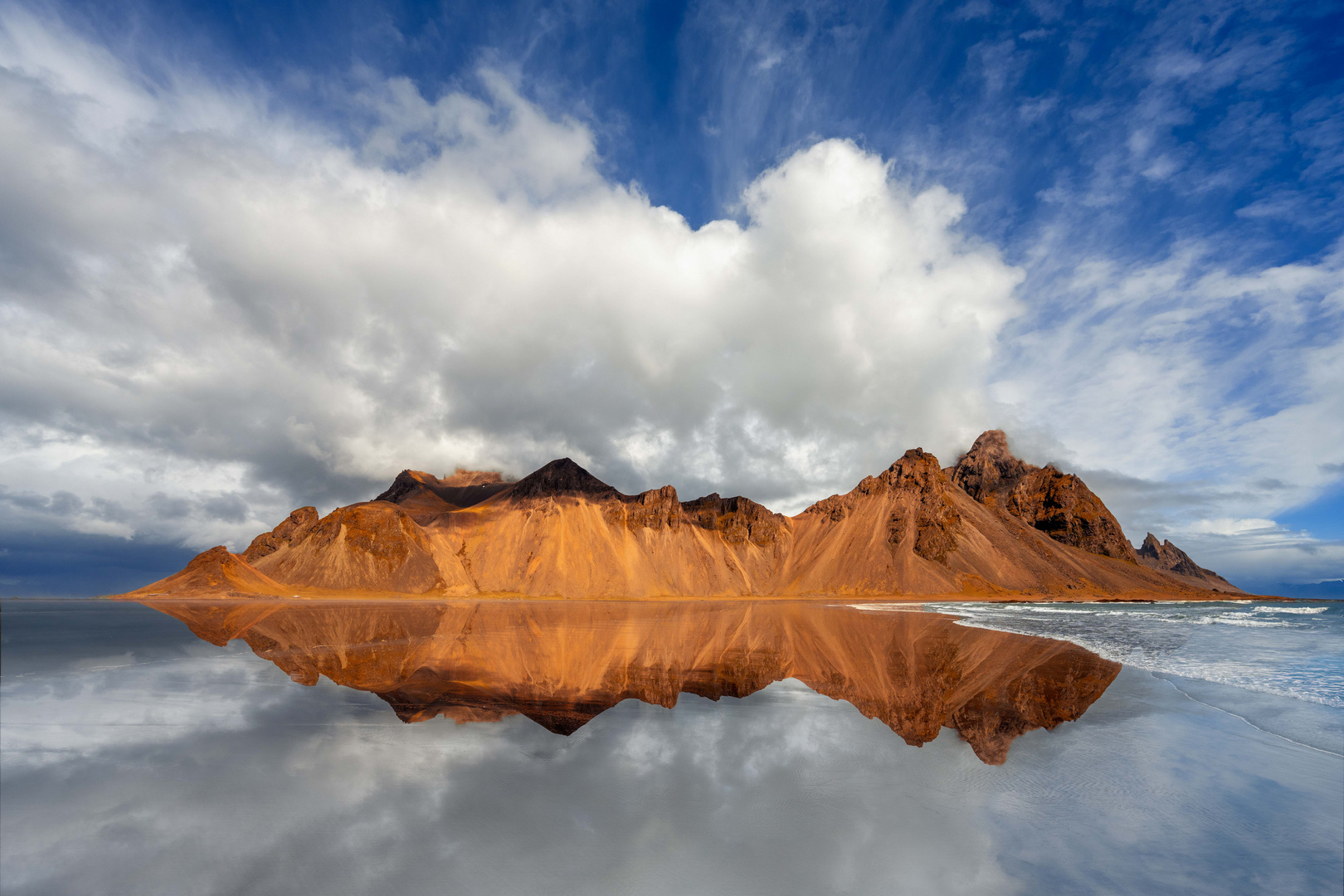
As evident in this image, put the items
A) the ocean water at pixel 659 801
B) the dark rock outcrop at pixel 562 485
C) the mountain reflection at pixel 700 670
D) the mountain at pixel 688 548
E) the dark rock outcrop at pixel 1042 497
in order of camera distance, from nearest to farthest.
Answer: the ocean water at pixel 659 801, the mountain reflection at pixel 700 670, the mountain at pixel 688 548, the dark rock outcrop at pixel 562 485, the dark rock outcrop at pixel 1042 497

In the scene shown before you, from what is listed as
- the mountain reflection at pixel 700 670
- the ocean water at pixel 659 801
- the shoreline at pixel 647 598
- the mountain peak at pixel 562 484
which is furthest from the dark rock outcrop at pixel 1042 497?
the ocean water at pixel 659 801

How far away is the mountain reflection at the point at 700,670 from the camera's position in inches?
469

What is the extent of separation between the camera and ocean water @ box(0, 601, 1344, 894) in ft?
17.8

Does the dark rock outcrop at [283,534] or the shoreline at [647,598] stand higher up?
the dark rock outcrop at [283,534]

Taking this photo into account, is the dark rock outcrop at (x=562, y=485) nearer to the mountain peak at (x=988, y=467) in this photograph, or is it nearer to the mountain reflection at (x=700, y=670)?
the mountain reflection at (x=700, y=670)

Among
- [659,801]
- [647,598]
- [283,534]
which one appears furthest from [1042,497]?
[283,534]

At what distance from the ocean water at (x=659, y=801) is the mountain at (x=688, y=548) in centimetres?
10542

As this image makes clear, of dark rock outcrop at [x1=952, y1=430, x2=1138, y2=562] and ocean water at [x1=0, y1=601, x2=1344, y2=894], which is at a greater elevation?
dark rock outcrop at [x1=952, y1=430, x2=1138, y2=562]

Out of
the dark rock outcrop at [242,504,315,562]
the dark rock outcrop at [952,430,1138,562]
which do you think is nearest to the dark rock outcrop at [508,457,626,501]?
the dark rock outcrop at [242,504,315,562]

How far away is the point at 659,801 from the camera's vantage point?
7.34 meters

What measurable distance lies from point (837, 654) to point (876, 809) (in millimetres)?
15699

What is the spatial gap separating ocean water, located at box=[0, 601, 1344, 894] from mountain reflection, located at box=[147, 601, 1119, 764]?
91 centimetres

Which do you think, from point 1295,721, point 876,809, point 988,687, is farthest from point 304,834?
point 1295,721

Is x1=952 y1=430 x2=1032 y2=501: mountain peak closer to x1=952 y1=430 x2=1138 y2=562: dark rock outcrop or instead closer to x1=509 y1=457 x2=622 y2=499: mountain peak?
x1=952 y1=430 x2=1138 y2=562: dark rock outcrop
